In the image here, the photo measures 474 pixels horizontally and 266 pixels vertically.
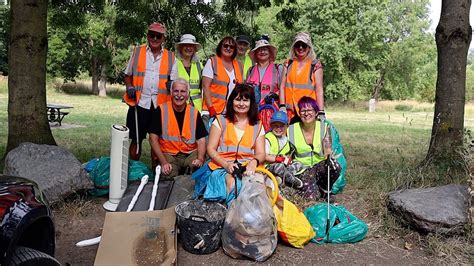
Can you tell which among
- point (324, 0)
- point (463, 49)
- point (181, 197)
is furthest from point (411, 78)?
point (181, 197)

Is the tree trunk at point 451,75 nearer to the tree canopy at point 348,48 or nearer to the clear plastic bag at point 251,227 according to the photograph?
the clear plastic bag at point 251,227

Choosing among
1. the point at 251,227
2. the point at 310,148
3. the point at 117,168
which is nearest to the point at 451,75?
the point at 310,148

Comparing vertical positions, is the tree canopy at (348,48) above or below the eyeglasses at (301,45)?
above

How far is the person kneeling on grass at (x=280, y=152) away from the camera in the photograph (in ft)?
16.0

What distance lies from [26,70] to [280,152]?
10.3 ft

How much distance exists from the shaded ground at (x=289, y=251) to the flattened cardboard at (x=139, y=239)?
20 cm

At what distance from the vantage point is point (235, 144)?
14.8 ft

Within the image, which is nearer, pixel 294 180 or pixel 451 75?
pixel 294 180

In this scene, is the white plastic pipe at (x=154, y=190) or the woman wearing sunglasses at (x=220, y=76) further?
the woman wearing sunglasses at (x=220, y=76)

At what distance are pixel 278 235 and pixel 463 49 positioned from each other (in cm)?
366

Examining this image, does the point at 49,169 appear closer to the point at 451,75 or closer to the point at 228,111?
A: the point at 228,111

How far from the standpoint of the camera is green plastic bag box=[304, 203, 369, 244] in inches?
161

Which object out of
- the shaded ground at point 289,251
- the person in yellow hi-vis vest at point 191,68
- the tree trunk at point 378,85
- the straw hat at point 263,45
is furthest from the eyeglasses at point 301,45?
the tree trunk at point 378,85

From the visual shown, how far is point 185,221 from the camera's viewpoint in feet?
12.2
